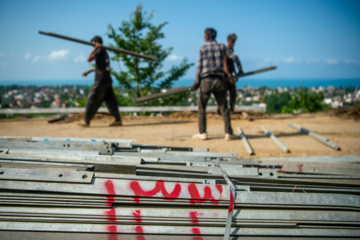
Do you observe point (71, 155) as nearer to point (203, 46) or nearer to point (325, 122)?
point (203, 46)

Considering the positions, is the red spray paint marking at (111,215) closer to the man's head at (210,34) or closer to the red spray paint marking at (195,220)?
the red spray paint marking at (195,220)

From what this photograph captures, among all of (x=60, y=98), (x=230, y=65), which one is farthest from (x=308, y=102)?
(x=60, y=98)

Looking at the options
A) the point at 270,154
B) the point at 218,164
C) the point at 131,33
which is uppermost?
the point at 131,33

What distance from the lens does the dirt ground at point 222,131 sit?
627cm

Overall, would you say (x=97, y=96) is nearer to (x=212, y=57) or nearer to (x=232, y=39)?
(x=212, y=57)

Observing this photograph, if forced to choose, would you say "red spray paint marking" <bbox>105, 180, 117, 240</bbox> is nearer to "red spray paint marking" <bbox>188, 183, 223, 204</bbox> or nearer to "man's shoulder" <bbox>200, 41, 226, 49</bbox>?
"red spray paint marking" <bbox>188, 183, 223, 204</bbox>

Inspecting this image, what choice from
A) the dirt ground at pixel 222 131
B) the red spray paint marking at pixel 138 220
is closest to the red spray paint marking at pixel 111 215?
the red spray paint marking at pixel 138 220

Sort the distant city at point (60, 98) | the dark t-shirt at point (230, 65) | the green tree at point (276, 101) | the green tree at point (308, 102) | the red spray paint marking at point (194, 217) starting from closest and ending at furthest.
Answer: the red spray paint marking at point (194, 217), the dark t-shirt at point (230, 65), the distant city at point (60, 98), the green tree at point (308, 102), the green tree at point (276, 101)

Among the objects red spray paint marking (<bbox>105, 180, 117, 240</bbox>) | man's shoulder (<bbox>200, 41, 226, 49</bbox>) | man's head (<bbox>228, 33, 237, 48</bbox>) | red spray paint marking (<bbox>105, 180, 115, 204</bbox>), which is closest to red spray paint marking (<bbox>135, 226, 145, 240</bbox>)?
red spray paint marking (<bbox>105, 180, 117, 240</bbox>)

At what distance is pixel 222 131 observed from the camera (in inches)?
332

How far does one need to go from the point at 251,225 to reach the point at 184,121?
8.22 metres

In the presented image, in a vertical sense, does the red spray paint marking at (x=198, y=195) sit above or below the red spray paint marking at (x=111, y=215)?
above

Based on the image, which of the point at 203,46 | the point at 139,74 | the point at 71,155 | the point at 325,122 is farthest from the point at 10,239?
the point at 139,74

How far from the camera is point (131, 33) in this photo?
14164 mm
